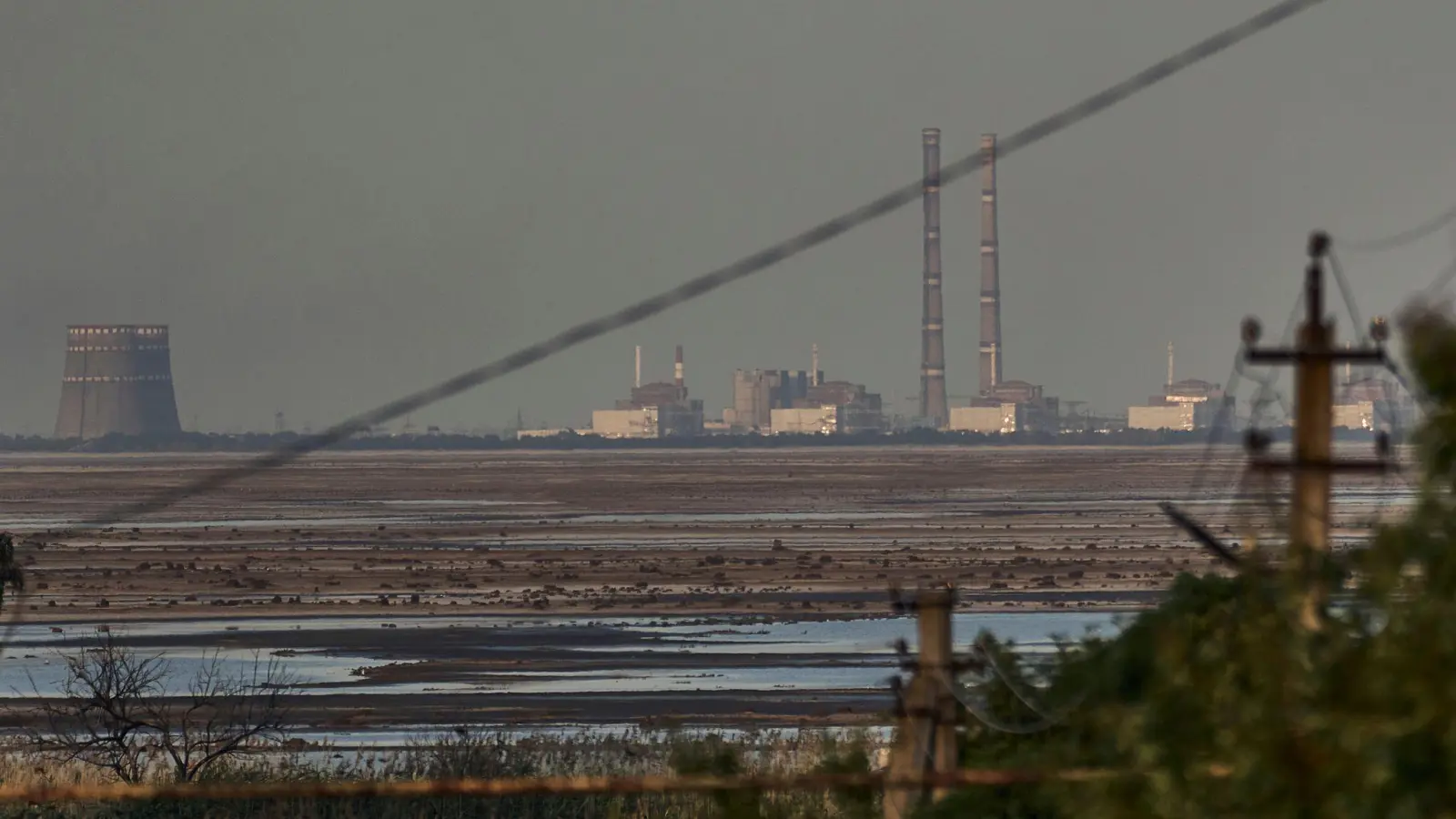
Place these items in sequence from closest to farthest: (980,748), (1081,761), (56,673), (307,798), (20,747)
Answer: (1081,761)
(980,748)
(307,798)
(20,747)
(56,673)

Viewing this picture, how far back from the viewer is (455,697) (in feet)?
141

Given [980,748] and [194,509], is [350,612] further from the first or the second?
[194,509]

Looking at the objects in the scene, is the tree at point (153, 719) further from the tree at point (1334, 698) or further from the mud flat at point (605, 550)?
the tree at point (1334, 698)

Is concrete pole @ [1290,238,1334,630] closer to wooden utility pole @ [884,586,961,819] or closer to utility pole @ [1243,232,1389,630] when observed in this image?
utility pole @ [1243,232,1389,630]

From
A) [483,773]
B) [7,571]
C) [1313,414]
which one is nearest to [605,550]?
[483,773]

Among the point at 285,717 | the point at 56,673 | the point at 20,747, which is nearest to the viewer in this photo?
the point at 20,747

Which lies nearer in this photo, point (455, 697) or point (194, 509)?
point (455, 697)

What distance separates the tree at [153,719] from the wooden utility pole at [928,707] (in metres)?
14.2

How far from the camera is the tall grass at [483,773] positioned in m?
23.1

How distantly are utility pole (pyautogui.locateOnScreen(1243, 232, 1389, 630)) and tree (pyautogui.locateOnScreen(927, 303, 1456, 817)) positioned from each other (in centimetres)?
127

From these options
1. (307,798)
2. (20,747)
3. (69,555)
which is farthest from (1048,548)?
(307,798)

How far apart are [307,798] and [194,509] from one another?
123 m

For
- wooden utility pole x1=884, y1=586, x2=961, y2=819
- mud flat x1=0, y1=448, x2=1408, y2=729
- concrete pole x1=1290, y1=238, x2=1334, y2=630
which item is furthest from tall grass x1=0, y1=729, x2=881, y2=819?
concrete pole x1=1290, y1=238, x2=1334, y2=630

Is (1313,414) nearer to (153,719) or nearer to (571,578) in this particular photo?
(153,719)
